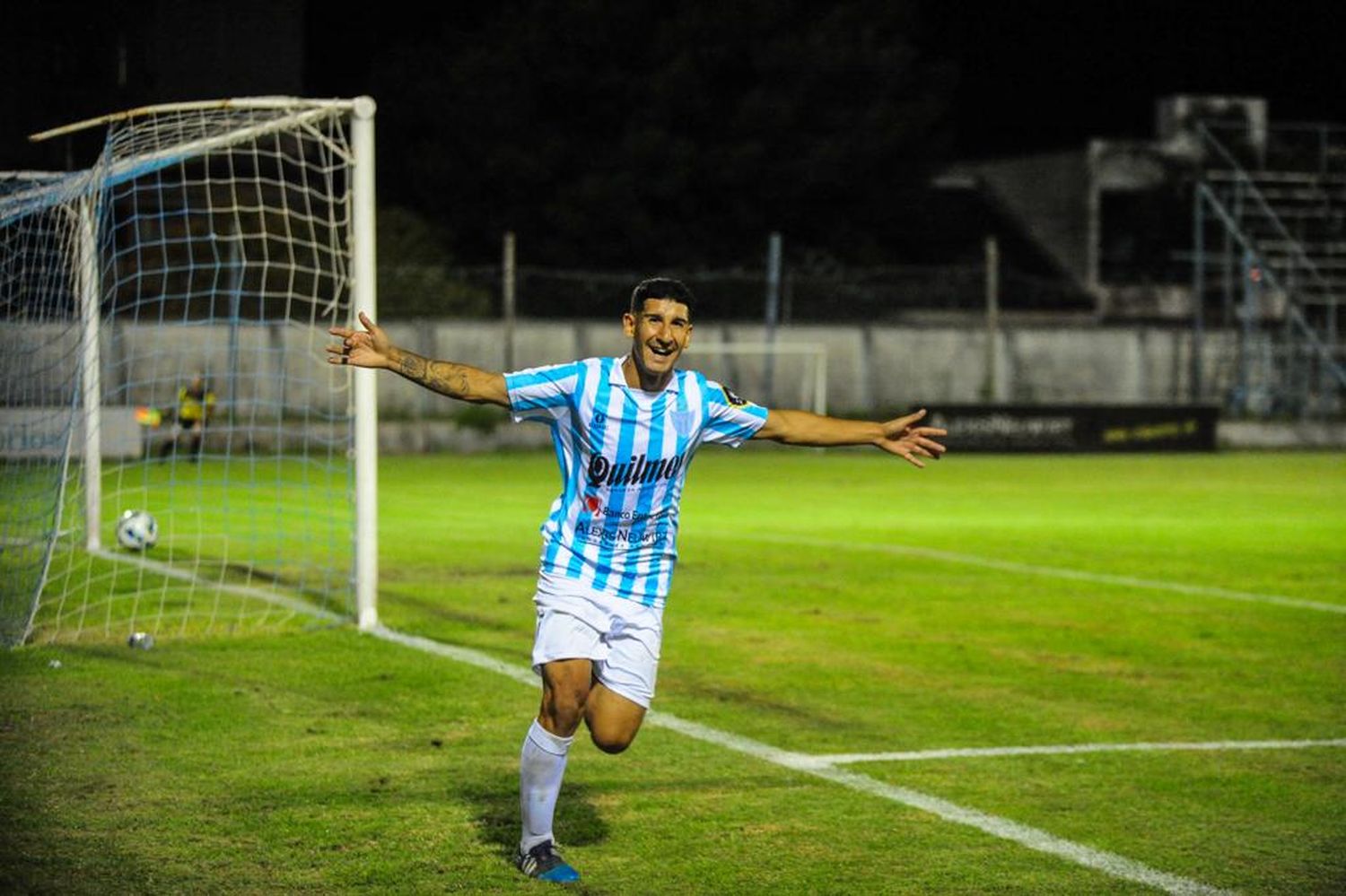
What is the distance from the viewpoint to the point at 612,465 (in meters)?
5.83

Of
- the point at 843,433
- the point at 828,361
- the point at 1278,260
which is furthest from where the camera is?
the point at 1278,260

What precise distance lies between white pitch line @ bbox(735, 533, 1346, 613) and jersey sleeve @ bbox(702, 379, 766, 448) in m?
7.14

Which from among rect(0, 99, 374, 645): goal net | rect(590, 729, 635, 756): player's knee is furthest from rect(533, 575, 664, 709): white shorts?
rect(0, 99, 374, 645): goal net

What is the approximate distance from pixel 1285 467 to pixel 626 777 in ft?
77.0

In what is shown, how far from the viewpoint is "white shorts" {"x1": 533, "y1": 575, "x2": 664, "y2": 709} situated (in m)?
5.75

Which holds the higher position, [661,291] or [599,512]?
[661,291]

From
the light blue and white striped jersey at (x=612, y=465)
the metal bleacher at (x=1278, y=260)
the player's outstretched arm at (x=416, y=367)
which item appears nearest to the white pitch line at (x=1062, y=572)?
the light blue and white striped jersey at (x=612, y=465)

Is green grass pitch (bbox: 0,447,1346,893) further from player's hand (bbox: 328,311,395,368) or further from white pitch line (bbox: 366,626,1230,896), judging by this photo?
player's hand (bbox: 328,311,395,368)

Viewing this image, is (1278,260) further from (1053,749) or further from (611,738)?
(611,738)

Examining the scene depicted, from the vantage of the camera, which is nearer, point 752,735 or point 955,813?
point 955,813

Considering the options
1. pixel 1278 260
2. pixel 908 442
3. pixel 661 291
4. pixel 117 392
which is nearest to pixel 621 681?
pixel 661 291

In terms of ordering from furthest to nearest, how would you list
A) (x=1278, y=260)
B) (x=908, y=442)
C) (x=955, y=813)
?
(x=1278, y=260)
(x=955, y=813)
(x=908, y=442)

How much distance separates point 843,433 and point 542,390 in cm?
105

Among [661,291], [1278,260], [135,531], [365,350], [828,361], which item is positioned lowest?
[135,531]
